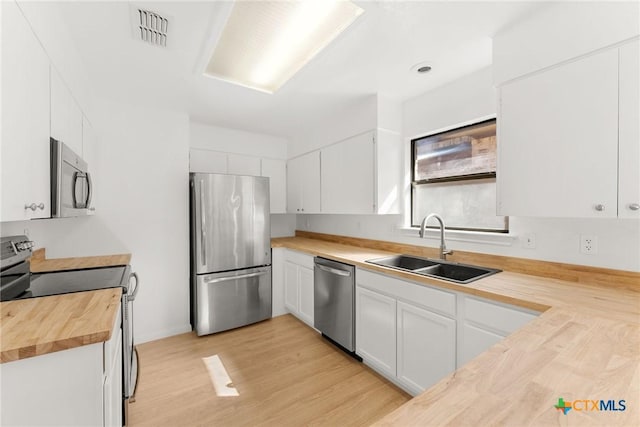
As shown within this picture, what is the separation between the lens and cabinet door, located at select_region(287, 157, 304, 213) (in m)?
3.83

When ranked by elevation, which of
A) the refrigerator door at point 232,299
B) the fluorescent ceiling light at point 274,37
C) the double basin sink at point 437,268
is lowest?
the refrigerator door at point 232,299

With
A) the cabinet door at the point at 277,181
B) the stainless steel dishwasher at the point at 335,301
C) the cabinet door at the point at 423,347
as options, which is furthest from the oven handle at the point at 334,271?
the cabinet door at the point at 277,181

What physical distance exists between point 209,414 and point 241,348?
33.4 inches

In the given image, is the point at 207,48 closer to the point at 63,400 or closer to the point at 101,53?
the point at 101,53

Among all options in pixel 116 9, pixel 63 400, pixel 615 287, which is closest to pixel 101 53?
pixel 116 9

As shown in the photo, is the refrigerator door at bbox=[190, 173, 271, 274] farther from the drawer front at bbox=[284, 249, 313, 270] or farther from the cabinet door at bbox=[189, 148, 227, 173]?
the cabinet door at bbox=[189, 148, 227, 173]

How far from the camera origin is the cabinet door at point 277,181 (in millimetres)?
3994

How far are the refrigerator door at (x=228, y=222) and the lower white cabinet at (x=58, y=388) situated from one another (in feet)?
6.24

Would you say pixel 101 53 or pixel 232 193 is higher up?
pixel 101 53

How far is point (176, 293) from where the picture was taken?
9.93 feet

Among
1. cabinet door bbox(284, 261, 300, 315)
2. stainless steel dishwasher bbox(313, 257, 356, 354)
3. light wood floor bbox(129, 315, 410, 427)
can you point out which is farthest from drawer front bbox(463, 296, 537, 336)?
cabinet door bbox(284, 261, 300, 315)

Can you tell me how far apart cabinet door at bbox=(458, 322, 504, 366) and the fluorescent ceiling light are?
1.89m

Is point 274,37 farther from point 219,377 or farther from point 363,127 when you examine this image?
point 219,377

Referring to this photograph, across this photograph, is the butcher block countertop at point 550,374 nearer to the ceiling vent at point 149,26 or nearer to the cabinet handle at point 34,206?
the cabinet handle at point 34,206
